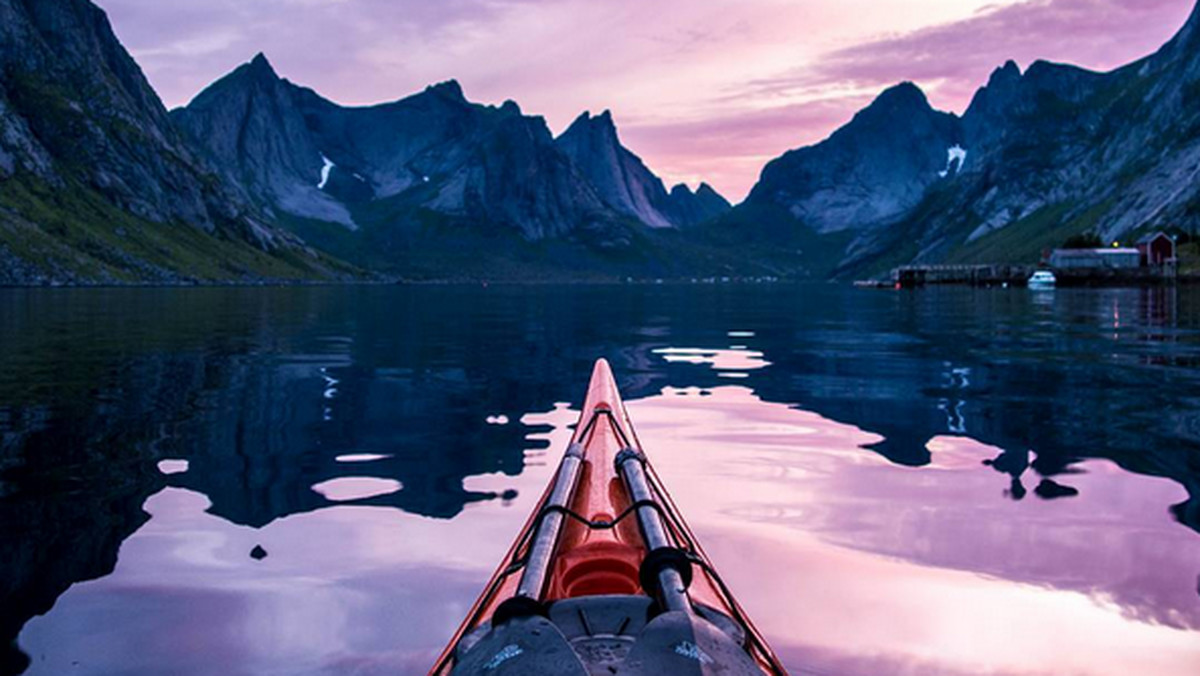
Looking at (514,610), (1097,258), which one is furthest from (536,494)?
(1097,258)

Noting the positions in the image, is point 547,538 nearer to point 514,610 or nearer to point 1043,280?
point 514,610

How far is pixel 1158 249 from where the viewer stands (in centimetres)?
16412

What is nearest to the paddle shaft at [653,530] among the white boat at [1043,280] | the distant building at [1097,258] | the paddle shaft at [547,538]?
the paddle shaft at [547,538]

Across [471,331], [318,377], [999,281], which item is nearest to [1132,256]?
[999,281]

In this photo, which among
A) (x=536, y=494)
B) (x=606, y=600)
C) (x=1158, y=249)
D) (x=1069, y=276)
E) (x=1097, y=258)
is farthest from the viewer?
(x=1097, y=258)

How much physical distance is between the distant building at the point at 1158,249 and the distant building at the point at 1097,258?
202cm

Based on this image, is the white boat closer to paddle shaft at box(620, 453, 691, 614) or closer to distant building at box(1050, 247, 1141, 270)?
distant building at box(1050, 247, 1141, 270)

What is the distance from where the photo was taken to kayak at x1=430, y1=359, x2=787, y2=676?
17.5 feet

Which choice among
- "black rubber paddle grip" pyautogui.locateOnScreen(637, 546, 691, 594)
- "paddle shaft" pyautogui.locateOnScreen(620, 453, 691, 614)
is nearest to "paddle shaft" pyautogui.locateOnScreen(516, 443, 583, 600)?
"paddle shaft" pyautogui.locateOnScreen(620, 453, 691, 614)

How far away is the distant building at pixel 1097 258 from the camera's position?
558 ft

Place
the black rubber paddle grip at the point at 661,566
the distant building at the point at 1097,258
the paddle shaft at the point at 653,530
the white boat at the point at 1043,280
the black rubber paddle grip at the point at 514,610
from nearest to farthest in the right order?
the black rubber paddle grip at the point at 514,610, the paddle shaft at the point at 653,530, the black rubber paddle grip at the point at 661,566, the white boat at the point at 1043,280, the distant building at the point at 1097,258

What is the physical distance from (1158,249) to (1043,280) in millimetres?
21904

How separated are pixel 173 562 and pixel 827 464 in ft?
39.4

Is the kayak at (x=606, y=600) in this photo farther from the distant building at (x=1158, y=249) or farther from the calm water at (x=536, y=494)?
the distant building at (x=1158, y=249)
